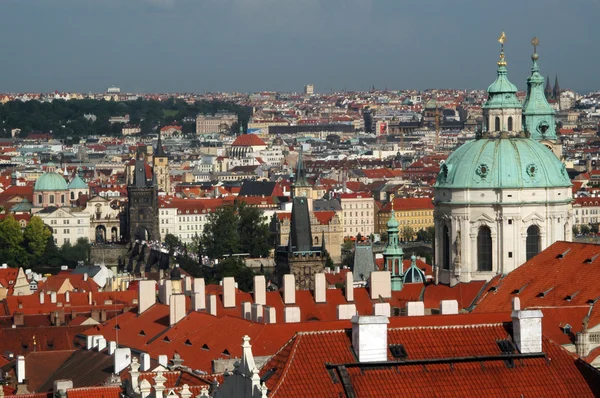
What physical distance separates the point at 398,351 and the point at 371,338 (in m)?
0.43

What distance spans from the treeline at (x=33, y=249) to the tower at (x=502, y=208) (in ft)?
196

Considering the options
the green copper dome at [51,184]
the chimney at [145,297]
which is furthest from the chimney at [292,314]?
the green copper dome at [51,184]

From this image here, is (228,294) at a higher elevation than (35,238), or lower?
higher

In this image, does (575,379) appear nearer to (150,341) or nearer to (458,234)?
(150,341)

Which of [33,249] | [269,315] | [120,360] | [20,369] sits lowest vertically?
[33,249]

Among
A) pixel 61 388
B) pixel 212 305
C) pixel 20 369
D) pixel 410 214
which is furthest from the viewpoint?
pixel 410 214

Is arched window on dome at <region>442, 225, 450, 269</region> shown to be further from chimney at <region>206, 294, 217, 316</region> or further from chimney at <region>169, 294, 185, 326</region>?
chimney at <region>169, 294, 185, 326</region>

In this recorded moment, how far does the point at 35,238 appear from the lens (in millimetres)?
116125

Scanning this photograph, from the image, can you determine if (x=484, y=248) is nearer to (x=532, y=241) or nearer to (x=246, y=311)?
(x=532, y=241)

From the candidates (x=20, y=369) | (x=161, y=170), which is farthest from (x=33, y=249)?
(x=20, y=369)

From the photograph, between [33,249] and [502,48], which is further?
[33,249]

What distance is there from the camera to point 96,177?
192500 mm

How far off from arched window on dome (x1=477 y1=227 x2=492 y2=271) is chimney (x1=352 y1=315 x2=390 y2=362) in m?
30.6

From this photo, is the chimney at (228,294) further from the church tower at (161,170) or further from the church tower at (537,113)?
the church tower at (161,170)
